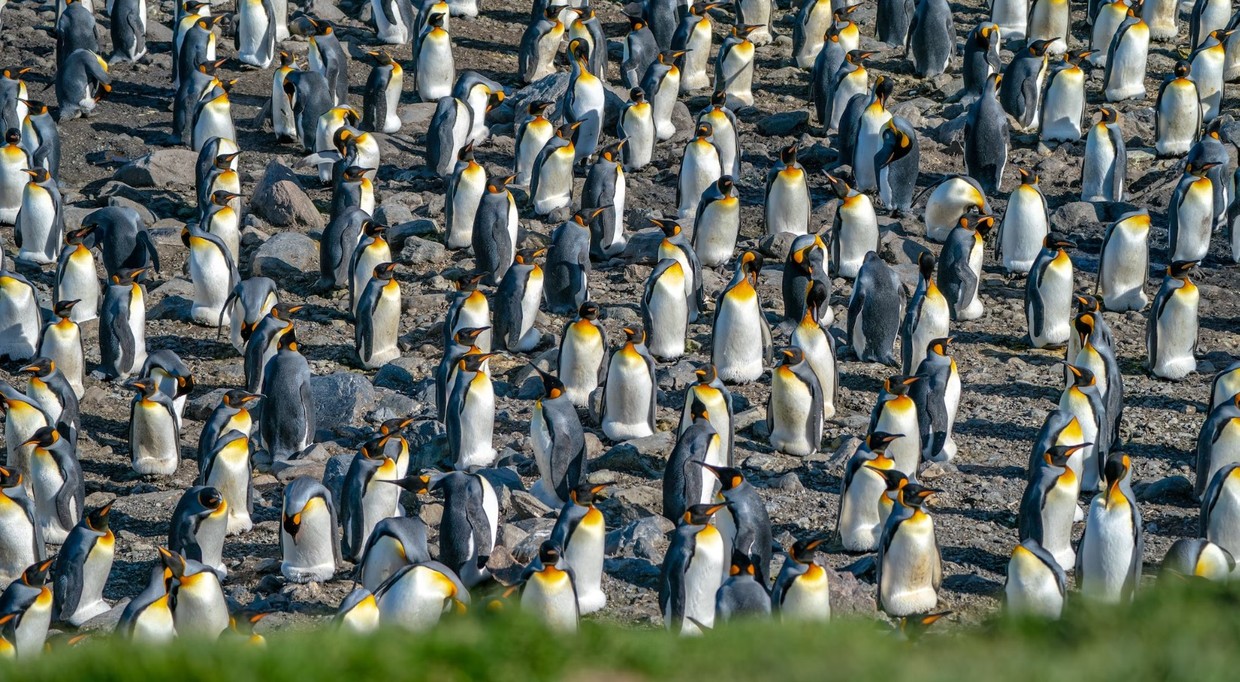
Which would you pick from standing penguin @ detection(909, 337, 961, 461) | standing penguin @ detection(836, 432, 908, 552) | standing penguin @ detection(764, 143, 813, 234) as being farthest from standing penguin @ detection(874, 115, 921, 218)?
standing penguin @ detection(836, 432, 908, 552)

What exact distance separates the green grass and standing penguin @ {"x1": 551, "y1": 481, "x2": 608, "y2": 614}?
3.36 m

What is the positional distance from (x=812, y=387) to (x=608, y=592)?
2411mm

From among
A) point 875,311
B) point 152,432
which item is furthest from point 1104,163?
point 152,432

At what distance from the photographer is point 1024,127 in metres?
17.8

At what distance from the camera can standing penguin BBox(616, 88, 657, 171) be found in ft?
56.0

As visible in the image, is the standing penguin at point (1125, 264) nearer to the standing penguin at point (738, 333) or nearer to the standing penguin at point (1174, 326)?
the standing penguin at point (1174, 326)

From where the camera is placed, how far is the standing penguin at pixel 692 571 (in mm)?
9641

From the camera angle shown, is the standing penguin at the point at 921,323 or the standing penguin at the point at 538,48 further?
the standing penguin at the point at 538,48

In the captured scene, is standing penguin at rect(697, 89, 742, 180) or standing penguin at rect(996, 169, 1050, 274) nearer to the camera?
standing penguin at rect(996, 169, 1050, 274)

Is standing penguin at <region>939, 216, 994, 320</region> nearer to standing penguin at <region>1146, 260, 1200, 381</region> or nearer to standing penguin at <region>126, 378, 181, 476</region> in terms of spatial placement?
standing penguin at <region>1146, 260, 1200, 381</region>

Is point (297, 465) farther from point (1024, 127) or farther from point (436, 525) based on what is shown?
point (1024, 127)

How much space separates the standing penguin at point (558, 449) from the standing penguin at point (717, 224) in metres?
4.00

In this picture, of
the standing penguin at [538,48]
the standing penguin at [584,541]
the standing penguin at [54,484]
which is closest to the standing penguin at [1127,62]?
the standing penguin at [538,48]

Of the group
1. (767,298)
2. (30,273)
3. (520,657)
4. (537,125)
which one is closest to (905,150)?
(767,298)
